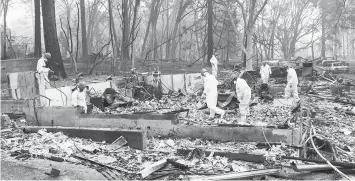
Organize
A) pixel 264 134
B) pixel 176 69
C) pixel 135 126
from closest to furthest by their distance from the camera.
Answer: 1. pixel 264 134
2. pixel 135 126
3. pixel 176 69

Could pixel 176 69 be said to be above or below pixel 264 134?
above

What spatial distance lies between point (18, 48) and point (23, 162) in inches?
832

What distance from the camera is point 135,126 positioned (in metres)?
11.2

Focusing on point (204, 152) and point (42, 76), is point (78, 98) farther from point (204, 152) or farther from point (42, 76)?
point (204, 152)

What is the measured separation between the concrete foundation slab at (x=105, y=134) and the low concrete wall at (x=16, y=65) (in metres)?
9.97

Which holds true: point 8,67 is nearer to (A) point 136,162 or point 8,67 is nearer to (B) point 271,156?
(A) point 136,162

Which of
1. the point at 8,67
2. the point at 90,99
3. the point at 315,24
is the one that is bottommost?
the point at 90,99

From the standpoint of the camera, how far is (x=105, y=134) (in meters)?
10.3

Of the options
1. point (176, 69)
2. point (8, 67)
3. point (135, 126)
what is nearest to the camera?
point (135, 126)

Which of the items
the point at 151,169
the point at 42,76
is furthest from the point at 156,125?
the point at 42,76

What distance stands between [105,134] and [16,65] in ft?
41.4

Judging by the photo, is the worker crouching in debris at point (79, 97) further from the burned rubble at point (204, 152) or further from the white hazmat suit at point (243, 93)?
the white hazmat suit at point (243, 93)

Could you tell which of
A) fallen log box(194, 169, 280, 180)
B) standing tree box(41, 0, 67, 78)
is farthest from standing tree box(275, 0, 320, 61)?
fallen log box(194, 169, 280, 180)

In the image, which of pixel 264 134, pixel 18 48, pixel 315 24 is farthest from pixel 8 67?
pixel 315 24
